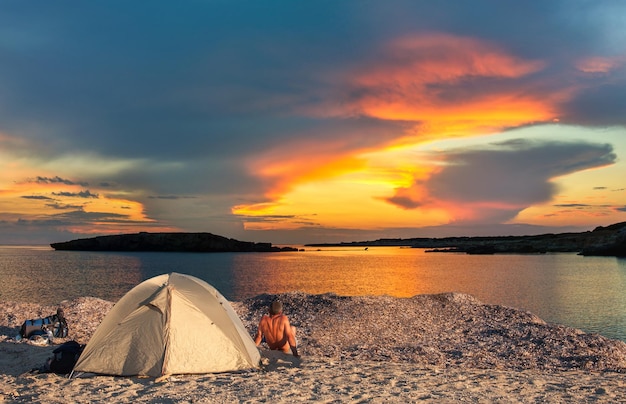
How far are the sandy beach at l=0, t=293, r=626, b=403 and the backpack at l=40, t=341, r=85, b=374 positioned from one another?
0.28 m

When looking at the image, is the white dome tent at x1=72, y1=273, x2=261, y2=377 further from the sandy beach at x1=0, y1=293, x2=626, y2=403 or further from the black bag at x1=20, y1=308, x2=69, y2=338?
the black bag at x1=20, y1=308, x2=69, y2=338

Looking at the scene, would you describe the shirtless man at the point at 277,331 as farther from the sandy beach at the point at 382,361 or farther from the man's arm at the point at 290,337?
the sandy beach at the point at 382,361

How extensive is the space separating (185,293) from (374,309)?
50.7 feet

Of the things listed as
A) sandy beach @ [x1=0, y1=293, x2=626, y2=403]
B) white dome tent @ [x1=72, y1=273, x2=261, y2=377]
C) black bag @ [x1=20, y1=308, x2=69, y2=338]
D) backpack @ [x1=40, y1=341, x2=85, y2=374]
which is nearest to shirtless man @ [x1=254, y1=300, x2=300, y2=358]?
sandy beach @ [x1=0, y1=293, x2=626, y2=403]

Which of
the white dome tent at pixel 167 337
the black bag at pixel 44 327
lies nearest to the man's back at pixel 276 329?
the white dome tent at pixel 167 337

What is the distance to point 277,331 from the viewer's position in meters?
15.6

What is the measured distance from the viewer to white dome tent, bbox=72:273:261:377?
14.0 meters

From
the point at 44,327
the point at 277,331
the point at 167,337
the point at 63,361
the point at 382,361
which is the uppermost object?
the point at 167,337

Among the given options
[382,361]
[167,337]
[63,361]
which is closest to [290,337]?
[167,337]

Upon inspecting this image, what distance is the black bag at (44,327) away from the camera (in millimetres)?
20203

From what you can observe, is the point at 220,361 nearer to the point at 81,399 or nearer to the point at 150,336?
the point at 150,336

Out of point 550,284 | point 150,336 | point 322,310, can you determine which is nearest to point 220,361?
point 150,336

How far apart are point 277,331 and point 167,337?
3309mm

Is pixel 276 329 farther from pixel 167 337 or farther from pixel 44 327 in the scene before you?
pixel 44 327
